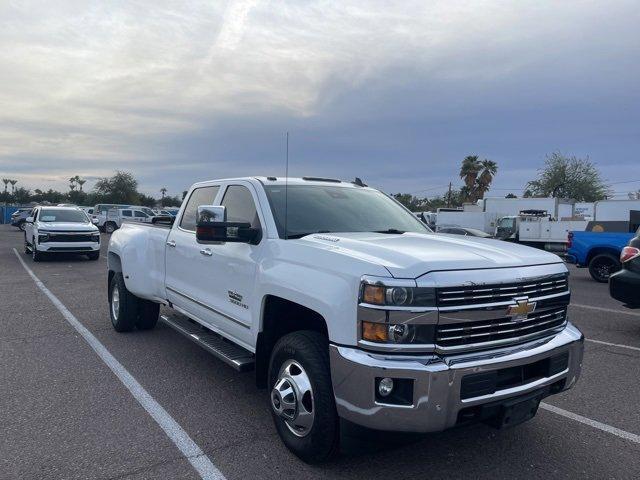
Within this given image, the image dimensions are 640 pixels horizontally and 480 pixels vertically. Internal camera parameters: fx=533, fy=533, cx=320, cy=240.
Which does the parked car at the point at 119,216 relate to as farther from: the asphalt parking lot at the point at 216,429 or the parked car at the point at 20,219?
the asphalt parking lot at the point at 216,429

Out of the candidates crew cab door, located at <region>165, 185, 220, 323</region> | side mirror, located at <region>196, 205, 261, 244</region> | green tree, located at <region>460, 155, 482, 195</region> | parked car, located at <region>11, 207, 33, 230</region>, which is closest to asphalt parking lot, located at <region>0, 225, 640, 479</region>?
crew cab door, located at <region>165, 185, 220, 323</region>

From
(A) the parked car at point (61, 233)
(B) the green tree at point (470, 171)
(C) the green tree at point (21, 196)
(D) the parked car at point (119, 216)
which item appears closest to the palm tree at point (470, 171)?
(B) the green tree at point (470, 171)

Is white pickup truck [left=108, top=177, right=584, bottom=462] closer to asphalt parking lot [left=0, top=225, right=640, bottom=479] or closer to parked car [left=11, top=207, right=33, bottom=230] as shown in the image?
asphalt parking lot [left=0, top=225, right=640, bottom=479]

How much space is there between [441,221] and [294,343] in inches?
1346

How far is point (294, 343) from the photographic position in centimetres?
347

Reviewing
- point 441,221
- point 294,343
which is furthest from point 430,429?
point 441,221

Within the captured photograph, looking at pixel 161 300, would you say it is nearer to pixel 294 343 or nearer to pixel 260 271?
pixel 260 271

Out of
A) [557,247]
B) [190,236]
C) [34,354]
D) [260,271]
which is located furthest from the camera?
[557,247]

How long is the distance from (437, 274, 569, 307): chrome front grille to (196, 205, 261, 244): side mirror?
5.42 ft

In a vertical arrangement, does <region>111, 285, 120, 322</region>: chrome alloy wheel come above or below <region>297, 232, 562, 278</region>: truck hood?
below

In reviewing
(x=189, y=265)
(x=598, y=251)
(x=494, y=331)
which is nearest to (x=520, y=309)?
(x=494, y=331)

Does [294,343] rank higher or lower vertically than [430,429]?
higher

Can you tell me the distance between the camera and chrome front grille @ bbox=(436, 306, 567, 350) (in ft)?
9.88

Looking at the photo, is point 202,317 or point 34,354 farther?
point 34,354
